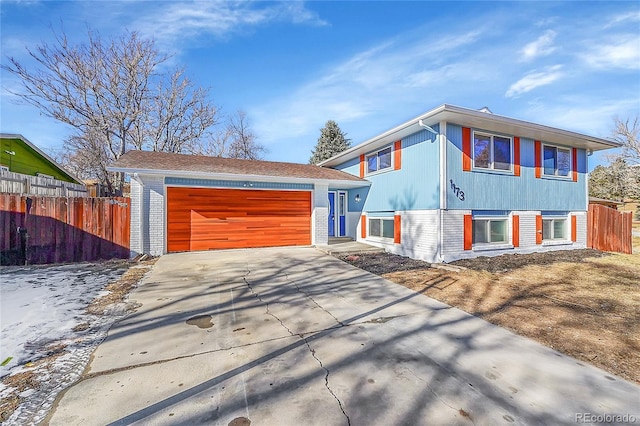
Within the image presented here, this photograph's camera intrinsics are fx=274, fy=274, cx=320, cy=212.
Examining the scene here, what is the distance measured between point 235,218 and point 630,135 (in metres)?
29.6

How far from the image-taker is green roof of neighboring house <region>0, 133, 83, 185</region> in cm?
1032

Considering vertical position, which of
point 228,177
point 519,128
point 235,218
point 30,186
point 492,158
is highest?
point 519,128

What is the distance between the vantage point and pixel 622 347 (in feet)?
10.3

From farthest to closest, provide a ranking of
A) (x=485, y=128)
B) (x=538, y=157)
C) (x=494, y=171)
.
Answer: (x=538, y=157), (x=494, y=171), (x=485, y=128)

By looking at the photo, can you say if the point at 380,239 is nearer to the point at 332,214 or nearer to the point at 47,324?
the point at 332,214

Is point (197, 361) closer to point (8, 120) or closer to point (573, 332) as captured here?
point (573, 332)

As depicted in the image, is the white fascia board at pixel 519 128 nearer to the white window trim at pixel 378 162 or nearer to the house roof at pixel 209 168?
the white window trim at pixel 378 162

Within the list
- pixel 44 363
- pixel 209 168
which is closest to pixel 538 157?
pixel 209 168

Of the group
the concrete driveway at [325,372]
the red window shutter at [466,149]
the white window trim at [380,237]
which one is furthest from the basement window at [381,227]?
the concrete driveway at [325,372]

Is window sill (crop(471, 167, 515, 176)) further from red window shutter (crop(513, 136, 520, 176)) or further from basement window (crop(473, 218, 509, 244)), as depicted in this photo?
basement window (crop(473, 218, 509, 244))

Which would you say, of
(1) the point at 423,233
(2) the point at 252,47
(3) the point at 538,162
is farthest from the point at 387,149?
(2) the point at 252,47

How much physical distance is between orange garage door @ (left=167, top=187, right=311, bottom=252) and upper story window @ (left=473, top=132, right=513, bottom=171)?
5.81m

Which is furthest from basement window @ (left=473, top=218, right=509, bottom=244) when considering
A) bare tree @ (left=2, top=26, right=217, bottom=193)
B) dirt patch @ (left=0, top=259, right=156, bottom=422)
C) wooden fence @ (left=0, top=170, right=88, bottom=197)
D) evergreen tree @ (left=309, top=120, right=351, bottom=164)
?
bare tree @ (left=2, top=26, right=217, bottom=193)

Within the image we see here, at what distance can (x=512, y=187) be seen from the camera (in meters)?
8.92
